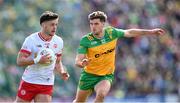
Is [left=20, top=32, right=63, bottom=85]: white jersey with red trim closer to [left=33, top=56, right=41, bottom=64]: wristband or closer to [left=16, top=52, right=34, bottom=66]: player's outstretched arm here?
[left=16, top=52, right=34, bottom=66]: player's outstretched arm

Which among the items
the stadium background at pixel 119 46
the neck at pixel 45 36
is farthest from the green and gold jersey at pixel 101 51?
the stadium background at pixel 119 46

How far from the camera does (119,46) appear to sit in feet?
69.8

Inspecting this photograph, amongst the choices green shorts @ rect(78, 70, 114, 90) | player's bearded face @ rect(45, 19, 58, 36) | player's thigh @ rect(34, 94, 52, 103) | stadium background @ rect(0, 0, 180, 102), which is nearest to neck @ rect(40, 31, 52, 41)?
player's bearded face @ rect(45, 19, 58, 36)

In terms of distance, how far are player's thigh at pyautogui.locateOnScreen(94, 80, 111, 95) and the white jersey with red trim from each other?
4.09 ft

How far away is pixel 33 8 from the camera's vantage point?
20.8 meters

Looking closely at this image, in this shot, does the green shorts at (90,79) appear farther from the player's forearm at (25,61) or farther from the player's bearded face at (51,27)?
the player's forearm at (25,61)

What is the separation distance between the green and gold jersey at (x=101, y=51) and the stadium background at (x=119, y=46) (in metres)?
6.23

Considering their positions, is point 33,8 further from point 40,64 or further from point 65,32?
point 40,64

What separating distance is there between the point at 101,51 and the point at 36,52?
177cm

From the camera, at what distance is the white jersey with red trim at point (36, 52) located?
36.6 ft

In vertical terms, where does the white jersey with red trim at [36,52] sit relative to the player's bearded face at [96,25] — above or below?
below

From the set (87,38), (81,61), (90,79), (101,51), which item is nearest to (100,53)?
(101,51)

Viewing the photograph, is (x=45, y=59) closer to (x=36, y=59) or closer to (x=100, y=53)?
(x=36, y=59)

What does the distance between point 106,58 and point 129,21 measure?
954 centimetres
